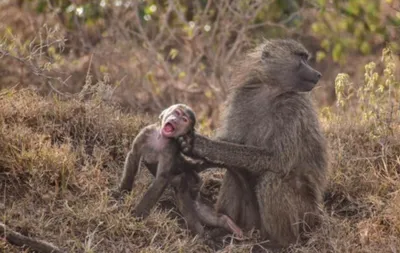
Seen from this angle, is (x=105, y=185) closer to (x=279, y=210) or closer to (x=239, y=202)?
(x=239, y=202)

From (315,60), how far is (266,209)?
7023 mm

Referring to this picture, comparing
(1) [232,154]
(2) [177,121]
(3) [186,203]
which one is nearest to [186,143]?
(2) [177,121]

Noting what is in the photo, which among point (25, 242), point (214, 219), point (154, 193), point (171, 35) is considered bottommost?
point (171, 35)

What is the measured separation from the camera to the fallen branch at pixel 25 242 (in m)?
4.18

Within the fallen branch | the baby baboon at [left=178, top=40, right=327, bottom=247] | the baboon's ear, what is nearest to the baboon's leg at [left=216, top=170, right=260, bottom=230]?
the baby baboon at [left=178, top=40, right=327, bottom=247]

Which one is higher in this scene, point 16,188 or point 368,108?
point 16,188

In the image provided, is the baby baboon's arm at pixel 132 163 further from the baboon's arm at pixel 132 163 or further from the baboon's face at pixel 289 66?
the baboon's face at pixel 289 66

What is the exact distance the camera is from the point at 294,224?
193 inches

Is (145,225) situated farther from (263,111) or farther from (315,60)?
(315,60)

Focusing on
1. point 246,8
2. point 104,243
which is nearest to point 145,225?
point 104,243

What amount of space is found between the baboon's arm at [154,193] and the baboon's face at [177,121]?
189 millimetres

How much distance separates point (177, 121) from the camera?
4766mm

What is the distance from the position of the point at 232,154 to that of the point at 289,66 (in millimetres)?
791

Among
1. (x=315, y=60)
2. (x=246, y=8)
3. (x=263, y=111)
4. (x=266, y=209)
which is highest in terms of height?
(x=263, y=111)
